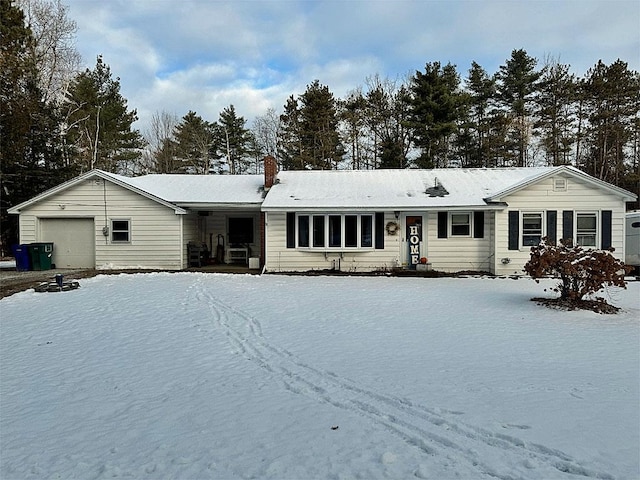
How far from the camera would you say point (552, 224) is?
14969 mm

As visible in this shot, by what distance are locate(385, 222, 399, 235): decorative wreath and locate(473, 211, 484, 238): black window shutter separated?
2.86 metres

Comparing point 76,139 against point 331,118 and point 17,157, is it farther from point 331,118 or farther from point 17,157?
point 331,118

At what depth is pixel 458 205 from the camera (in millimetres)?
14984

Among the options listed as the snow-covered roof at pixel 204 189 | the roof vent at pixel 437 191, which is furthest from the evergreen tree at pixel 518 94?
the snow-covered roof at pixel 204 189

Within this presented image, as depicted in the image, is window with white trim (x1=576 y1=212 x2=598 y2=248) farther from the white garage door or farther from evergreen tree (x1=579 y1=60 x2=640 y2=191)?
the white garage door

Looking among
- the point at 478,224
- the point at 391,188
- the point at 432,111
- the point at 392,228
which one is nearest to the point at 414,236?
the point at 392,228

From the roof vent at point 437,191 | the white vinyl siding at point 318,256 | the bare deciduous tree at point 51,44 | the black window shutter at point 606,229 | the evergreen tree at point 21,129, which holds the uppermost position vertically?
the bare deciduous tree at point 51,44

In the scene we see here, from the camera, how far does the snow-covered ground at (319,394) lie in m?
3.26

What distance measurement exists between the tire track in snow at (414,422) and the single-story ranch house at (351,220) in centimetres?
994

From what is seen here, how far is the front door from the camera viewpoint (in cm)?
1571

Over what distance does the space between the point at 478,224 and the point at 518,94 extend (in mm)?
18938

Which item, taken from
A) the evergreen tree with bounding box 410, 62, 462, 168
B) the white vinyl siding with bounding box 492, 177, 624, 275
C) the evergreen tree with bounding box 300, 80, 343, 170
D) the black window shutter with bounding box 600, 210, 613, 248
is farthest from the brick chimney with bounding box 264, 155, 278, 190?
the evergreen tree with bounding box 410, 62, 462, 168

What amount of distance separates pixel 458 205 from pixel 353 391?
11.7 m

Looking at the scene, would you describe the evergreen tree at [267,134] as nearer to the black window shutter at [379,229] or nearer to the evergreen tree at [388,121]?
the evergreen tree at [388,121]
